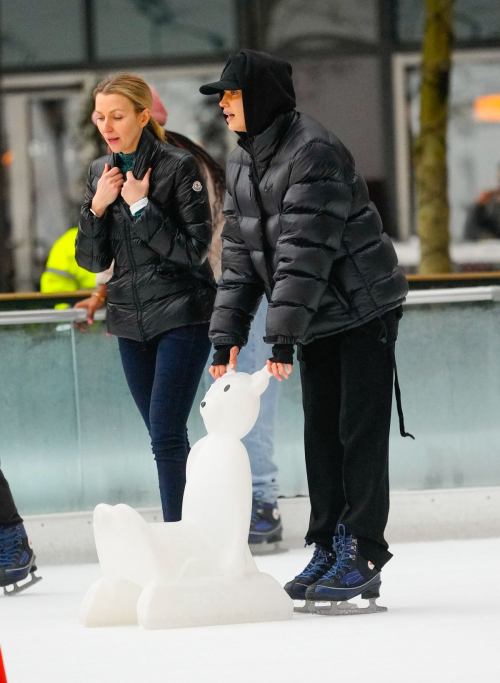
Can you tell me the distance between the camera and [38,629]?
3.84 metres

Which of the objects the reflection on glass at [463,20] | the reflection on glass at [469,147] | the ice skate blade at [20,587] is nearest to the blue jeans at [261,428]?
the ice skate blade at [20,587]

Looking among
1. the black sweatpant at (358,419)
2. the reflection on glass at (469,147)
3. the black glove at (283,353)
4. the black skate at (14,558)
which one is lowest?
the black skate at (14,558)

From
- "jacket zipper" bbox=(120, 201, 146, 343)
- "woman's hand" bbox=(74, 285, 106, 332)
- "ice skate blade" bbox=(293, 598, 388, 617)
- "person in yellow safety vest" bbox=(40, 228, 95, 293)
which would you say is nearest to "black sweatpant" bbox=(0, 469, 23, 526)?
"jacket zipper" bbox=(120, 201, 146, 343)

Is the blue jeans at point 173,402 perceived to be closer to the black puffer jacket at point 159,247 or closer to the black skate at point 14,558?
the black puffer jacket at point 159,247

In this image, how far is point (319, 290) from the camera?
3691 millimetres

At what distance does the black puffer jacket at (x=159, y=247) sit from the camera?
433 centimetres

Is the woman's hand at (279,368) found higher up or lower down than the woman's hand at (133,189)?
lower down

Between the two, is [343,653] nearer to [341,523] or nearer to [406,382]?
[341,523]

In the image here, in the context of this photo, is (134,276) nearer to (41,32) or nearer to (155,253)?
(155,253)

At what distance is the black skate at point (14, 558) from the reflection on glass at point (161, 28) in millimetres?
6561

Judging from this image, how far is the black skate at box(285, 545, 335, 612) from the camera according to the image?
3.96 meters

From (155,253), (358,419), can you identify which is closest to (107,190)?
(155,253)

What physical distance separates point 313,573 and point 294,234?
0.99 metres

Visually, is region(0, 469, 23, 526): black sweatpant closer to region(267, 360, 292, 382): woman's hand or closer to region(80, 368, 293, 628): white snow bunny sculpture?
region(80, 368, 293, 628): white snow bunny sculpture
